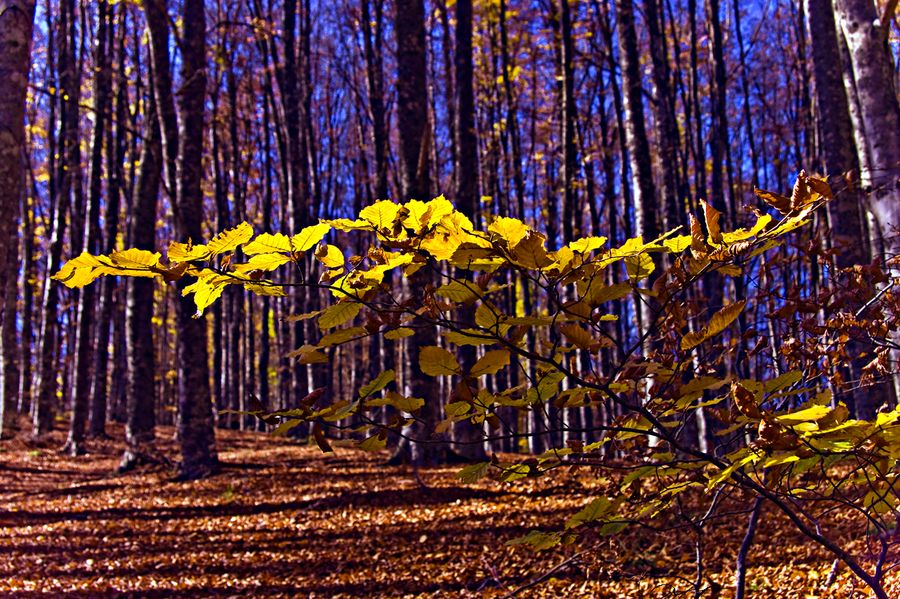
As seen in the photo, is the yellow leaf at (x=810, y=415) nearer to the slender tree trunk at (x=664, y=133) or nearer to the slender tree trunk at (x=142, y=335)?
the slender tree trunk at (x=664, y=133)

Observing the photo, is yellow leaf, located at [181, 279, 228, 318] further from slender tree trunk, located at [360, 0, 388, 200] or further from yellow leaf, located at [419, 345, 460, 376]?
slender tree trunk, located at [360, 0, 388, 200]

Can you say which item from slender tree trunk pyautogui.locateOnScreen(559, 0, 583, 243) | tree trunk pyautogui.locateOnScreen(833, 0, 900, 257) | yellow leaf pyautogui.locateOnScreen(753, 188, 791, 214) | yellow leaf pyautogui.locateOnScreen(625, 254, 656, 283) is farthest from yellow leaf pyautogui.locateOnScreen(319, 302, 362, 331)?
slender tree trunk pyautogui.locateOnScreen(559, 0, 583, 243)

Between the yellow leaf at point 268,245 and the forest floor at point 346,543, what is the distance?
171 centimetres

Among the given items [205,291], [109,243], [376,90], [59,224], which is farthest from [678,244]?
[59,224]

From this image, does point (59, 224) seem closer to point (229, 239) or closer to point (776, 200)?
point (229, 239)

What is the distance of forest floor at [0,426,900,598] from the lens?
13.6 ft

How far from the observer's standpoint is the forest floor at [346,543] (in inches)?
163

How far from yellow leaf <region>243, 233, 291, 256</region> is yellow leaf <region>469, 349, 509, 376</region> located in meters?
0.47

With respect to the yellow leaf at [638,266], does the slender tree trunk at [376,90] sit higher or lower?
higher

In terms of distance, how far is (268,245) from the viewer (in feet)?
4.22

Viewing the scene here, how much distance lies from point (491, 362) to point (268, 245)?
0.52 m

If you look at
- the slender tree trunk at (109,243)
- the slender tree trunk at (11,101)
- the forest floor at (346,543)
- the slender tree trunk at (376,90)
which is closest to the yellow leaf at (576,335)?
the forest floor at (346,543)

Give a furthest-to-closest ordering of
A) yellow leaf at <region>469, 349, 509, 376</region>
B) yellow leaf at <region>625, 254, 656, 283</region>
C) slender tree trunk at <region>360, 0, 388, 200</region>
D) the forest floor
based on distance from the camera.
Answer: slender tree trunk at <region>360, 0, 388, 200</region>, the forest floor, yellow leaf at <region>625, 254, 656, 283</region>, yellow leaf at <region>469, 349, 509, 376</region>

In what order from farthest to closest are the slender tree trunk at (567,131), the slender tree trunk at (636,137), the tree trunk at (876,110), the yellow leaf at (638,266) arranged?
the slender tree trunk at (567,131) → the slender tree trunk at (636,137) → the tree trunk at (876,110) → the yellow leaf at (638,266)
